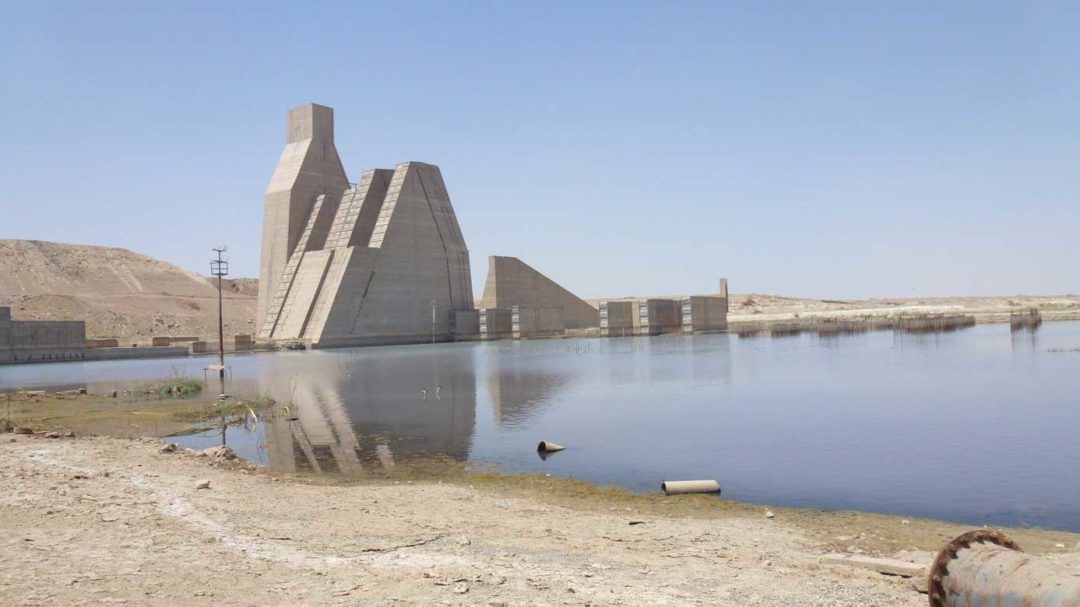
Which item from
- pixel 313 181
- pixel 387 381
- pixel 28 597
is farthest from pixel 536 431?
pixel 313 181

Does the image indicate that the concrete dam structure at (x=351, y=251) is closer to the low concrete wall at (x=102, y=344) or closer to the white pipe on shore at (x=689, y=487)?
the low concrete wall at (x=102, y=344)

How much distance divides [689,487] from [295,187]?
4895 cm

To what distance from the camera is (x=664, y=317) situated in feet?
203

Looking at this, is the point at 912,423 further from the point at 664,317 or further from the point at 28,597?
the point at 664,317

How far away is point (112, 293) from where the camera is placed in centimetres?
8962

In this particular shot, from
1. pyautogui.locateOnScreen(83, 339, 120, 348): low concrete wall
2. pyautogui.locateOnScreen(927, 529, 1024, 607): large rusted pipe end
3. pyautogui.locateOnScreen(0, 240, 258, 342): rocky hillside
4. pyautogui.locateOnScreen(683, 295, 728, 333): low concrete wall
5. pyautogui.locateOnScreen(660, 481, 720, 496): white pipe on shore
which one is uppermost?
pyautogui.locateOnScreen(0, 240, 258, 342): rocky hillside

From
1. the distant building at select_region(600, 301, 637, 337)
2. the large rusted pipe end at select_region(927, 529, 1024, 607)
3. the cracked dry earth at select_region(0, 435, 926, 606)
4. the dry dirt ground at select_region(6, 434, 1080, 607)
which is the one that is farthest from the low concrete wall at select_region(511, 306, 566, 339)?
the large rusted pipe end at select_region(927, 529, 1024, 607)

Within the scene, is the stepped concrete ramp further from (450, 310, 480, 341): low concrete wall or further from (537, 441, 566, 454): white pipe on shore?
(537, 441, 566, 454): white pipe on shore

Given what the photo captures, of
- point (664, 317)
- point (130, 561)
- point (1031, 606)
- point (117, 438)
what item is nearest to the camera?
point (1031, 606)

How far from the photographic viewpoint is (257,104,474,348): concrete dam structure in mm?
49156

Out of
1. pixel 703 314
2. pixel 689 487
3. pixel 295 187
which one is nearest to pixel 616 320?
pixel 703 314

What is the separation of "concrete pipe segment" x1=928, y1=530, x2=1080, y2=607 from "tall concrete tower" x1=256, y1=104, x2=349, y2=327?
5261cm

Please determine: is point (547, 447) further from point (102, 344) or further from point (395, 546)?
point (102, 344)

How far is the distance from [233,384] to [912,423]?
2085cm
